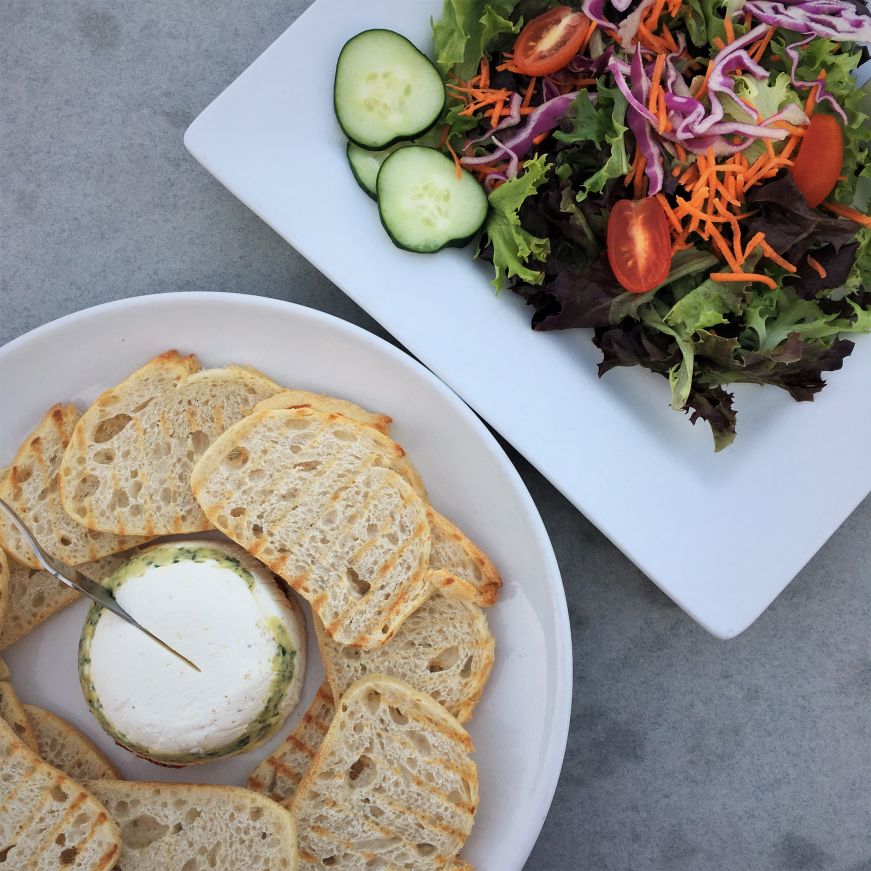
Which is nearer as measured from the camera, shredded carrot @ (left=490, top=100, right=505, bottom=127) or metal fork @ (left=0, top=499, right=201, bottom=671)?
metal fork @ (left=0, top=499, right=201, bottom=671)

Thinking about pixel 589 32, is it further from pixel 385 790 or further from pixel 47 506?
pixel 385 790

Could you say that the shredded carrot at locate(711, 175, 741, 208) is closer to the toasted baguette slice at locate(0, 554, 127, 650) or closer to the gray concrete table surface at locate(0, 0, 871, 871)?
the gray concrete table surface at locate(0, 0, 871, 871)

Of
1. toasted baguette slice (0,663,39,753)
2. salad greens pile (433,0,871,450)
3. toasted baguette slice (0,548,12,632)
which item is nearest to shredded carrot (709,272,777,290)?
salad greens pile (433,0,871,450)

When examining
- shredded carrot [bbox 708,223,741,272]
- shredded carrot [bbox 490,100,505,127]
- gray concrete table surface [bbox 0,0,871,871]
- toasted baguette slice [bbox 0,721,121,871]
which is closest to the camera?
toasted baguette slice [bbox 0,721,121,871]

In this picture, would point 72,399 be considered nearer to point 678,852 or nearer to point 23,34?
point 23,34

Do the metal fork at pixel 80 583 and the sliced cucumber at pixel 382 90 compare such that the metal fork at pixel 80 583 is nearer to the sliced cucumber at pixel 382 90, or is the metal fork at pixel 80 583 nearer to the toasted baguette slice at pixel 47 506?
the toasted baguette slice at pixel 47 506

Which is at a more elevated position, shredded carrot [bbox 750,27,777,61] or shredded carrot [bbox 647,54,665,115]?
shredded carrot [bbox 647,54,665,115]

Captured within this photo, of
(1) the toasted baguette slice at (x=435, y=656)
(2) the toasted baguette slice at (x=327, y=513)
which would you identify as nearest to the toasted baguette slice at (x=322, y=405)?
(2) the toasted baguette slice at (x=327, y=513)
